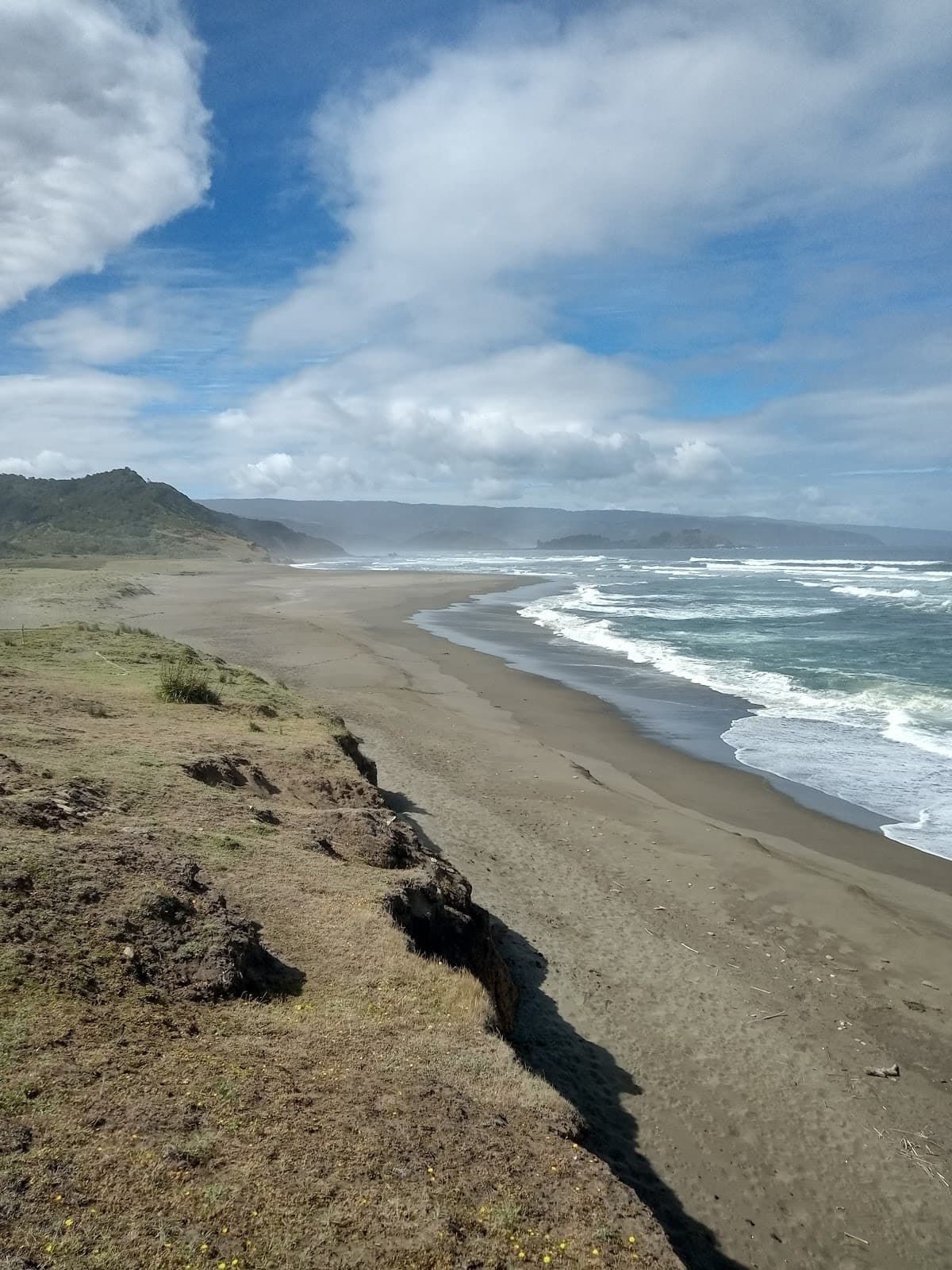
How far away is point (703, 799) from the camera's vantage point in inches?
591

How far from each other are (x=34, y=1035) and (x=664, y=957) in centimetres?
668

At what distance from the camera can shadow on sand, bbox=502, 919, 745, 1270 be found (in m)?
5.52

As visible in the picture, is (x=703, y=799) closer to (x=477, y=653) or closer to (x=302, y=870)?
(x=302, y=870)

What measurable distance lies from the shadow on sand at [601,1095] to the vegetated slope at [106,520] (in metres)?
99.1

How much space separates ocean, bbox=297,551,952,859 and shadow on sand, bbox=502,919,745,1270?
838cm

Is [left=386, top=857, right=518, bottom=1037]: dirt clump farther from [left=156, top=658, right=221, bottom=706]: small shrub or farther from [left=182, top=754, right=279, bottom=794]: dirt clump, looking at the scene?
[left=156, top=658, right=221, bottom=706]: small shrub

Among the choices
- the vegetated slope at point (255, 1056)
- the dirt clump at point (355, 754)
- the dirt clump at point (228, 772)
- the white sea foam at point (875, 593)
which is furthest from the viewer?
the white sea foam at point (875, 593)

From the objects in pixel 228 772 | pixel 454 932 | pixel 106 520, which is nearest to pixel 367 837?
pixel 454 932

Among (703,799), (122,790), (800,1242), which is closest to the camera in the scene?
(800,1242)

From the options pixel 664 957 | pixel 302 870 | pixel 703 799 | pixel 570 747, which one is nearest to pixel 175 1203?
pixel 302 870

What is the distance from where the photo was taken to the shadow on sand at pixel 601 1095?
552cm

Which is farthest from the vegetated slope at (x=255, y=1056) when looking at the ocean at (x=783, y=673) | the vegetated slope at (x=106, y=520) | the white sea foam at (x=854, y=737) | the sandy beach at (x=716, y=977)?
the vegetated slope at (x=106, y=520)

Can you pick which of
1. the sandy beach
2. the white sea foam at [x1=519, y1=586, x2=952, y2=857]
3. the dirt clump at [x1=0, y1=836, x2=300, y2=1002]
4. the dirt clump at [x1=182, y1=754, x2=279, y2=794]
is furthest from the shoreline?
the dirt clump at [x1=0, y1=836, x2=300, y2=1002]

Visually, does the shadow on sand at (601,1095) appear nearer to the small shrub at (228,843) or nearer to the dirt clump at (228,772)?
the small shrub at (228,843)
